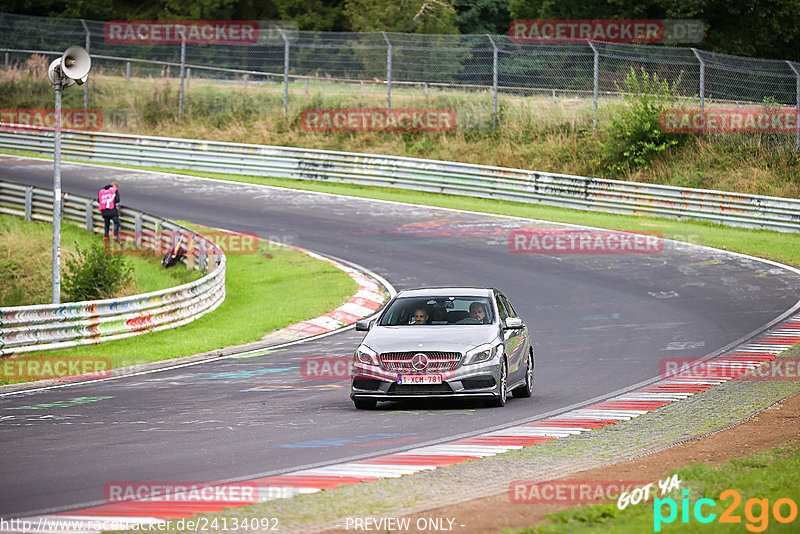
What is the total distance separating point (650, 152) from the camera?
36.0m

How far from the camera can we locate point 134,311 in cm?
1927

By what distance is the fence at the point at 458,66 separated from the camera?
3384cm

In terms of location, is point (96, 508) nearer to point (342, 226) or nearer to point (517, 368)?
point (517, 368)

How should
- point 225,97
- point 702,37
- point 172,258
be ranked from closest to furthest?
point 172,258
point 225,97
point 702,37

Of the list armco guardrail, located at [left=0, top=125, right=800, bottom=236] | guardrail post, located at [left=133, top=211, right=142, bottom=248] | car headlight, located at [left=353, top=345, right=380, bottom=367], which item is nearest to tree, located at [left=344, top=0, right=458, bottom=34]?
armco guardrail, located at [left=0, top=125, right=800, bottom=236]

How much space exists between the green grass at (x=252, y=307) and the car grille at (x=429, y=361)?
20.6ft

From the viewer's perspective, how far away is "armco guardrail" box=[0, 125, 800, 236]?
3105 centimetres

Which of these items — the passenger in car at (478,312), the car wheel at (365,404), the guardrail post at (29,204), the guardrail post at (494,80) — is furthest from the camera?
the guardrail post at (494,80)

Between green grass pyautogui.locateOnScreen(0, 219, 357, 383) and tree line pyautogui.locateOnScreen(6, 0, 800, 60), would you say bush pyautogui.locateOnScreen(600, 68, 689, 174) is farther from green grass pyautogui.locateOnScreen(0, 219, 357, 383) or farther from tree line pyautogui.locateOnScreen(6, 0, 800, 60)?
tree line pyautogui.locateOnScreen(6, 0, 800, 60)

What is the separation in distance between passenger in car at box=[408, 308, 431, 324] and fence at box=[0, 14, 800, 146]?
23096 mm

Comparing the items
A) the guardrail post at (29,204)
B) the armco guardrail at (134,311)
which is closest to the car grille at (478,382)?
the armco guardrail at (134,311)

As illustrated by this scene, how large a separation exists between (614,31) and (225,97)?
899 inches

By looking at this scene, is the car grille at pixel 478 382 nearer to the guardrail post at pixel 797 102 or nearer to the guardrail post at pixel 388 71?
the guardrail post at pixel 797 102

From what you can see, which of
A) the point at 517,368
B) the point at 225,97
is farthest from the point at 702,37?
the point at 517,368
